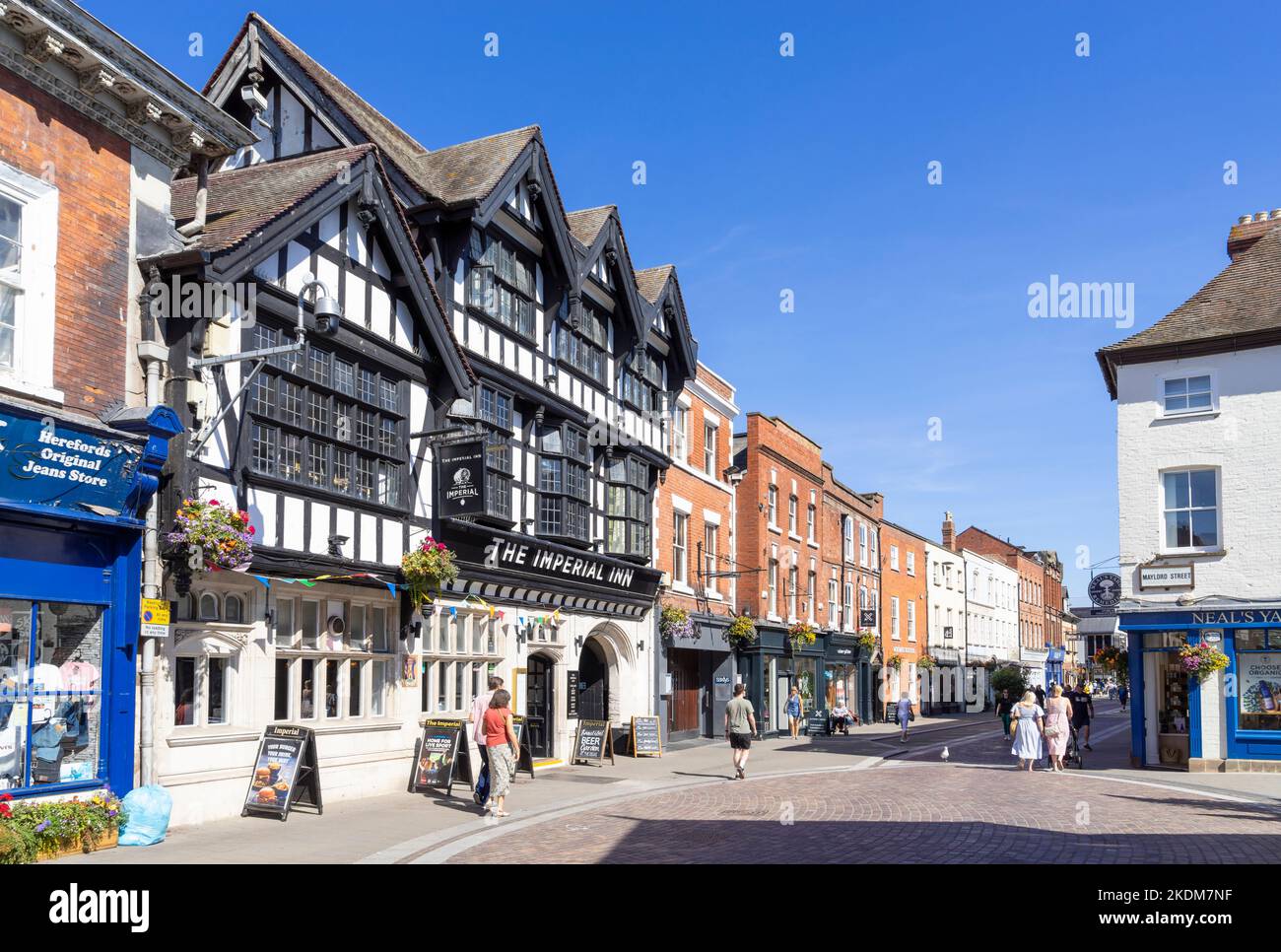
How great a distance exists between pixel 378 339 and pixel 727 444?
1817 cm

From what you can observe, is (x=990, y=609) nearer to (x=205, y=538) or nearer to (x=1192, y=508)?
(x=1192, y=508)

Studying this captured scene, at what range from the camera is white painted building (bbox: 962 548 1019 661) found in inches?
2527

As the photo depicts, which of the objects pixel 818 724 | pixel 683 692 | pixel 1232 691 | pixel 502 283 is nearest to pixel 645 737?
pixel 683 692

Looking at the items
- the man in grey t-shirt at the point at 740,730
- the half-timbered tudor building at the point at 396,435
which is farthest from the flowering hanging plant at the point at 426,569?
the man in grey t-shirt at the point at 740,730

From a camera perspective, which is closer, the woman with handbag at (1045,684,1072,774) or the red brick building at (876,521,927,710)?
the woman with handbag at (1045,684,1072,774)

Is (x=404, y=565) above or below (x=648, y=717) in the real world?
above

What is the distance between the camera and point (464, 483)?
18422 mm

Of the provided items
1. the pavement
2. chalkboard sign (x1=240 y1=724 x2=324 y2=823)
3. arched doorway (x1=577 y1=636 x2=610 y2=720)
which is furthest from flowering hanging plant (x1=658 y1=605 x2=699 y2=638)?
chalkboard sign (x1=240 y1=724 x2=324 y2=823)

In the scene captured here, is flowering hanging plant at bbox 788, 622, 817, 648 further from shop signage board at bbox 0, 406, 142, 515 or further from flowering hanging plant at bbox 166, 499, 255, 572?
shop signage board at bbox 0, 406, 142, 515

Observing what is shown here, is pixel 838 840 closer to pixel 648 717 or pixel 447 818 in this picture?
pixel 447 818

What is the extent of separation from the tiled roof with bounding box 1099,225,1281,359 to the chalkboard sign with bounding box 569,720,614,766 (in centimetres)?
1362

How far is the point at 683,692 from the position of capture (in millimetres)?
31594

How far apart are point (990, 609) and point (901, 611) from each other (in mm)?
17727

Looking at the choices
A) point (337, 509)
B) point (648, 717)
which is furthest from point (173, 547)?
point (648, 717)
